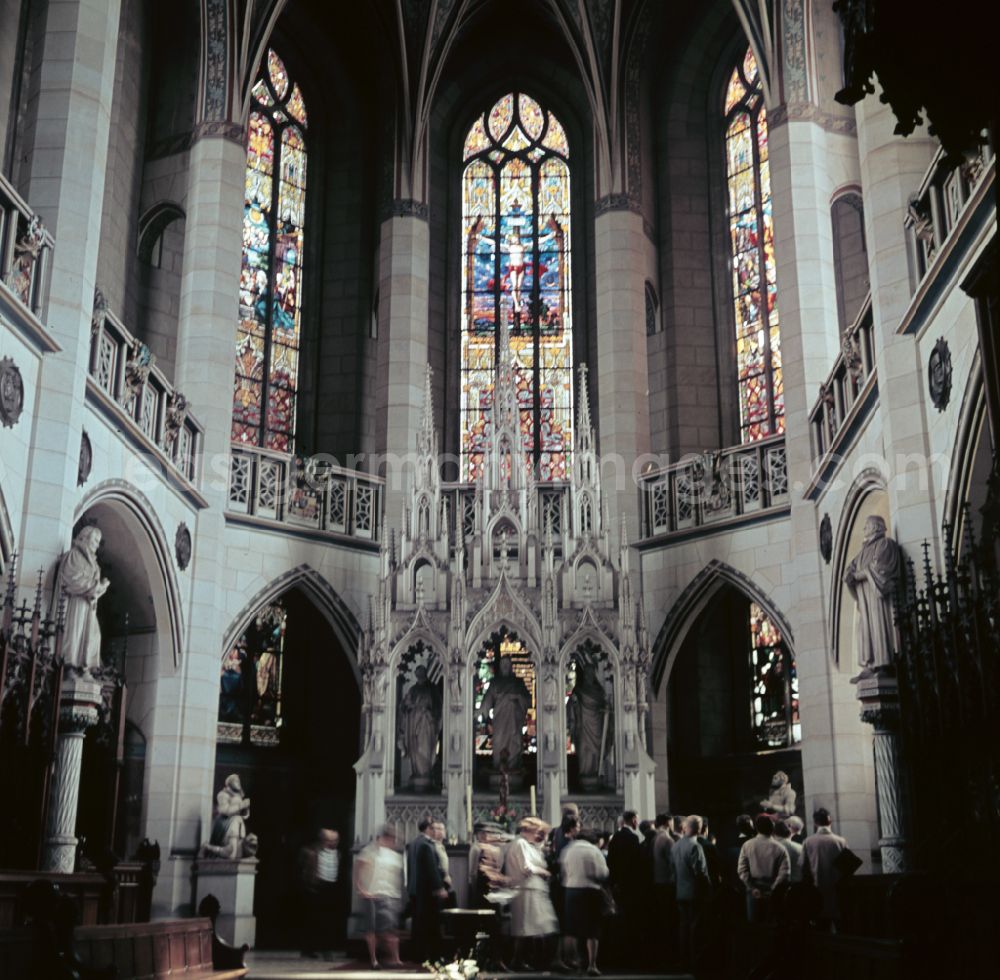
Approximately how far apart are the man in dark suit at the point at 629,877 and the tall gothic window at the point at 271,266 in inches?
390

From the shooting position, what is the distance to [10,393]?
40.4 ft

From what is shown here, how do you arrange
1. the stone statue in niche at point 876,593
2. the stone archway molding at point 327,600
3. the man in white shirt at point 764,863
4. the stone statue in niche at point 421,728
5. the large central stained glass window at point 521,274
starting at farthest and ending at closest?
1. the large central stained glass window at point 521,274
2. the stone archway molding at point 327,600
3. the stone statue in niche at point 421,728
4. the stone statue in niche at point 876,593
5. the man in white shirt at point 764,863

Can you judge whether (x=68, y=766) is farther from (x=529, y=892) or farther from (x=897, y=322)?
(x=897, y=322)

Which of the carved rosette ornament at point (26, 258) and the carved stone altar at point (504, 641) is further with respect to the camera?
the carved stone altar at point (504, 641)

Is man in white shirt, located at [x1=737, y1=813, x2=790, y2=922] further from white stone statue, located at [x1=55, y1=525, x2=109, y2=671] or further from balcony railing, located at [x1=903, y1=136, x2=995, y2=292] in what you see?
white stone statue, located at [x1=55, y1=525, x2=109, y2=671]

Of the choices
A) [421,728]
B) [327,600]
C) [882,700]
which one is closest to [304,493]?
[327,600]

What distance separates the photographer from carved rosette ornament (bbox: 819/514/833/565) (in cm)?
1594

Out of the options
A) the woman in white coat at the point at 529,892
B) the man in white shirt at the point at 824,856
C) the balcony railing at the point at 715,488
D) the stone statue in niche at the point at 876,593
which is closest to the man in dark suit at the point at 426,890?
the woman in white coat at the point at 529,892

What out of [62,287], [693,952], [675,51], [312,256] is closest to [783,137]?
[675,51]

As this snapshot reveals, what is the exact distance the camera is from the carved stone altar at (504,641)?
16422 mm

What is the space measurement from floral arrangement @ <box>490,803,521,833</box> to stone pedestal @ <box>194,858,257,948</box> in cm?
299

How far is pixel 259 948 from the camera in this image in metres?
17.2

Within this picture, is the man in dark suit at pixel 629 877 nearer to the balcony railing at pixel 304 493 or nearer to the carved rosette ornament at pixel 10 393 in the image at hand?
the carved rosette ornament at pixel 10 393

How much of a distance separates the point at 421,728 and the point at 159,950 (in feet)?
23.4
